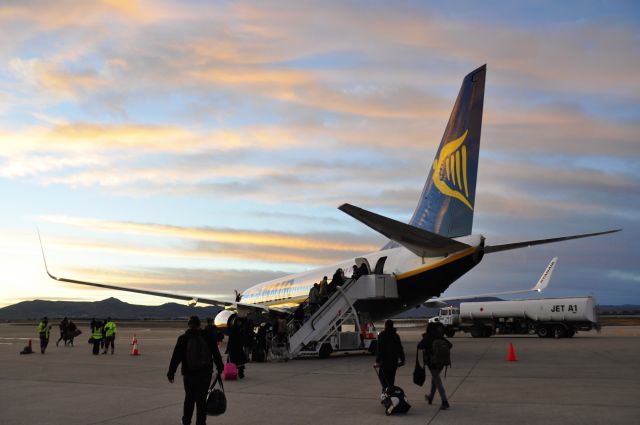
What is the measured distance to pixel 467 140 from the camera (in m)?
23.2

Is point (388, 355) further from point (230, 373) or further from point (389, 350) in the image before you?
point (230, 373)

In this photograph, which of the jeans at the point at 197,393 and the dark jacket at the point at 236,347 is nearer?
the jeans at the point at 197,393

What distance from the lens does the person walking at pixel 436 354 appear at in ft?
37.7

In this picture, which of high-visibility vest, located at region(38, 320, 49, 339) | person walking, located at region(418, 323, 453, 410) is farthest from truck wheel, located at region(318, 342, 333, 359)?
high-visibility vest, located at region(38, 320, 49, 339)

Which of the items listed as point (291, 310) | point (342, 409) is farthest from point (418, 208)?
point (342, 409)

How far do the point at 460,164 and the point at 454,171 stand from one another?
15.4 inches

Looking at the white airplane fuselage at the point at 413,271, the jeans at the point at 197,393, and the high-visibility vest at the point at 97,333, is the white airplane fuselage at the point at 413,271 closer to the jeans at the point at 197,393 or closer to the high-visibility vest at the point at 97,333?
the high-visibility vest at the point at 97,333

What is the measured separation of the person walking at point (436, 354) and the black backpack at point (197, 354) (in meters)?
4.37

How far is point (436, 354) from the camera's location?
11.6 meters

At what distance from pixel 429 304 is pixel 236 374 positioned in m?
30.9

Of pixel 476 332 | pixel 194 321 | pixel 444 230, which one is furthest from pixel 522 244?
pixel 476 332

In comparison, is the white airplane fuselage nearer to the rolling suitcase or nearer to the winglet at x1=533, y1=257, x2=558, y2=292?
the rolling suitcase

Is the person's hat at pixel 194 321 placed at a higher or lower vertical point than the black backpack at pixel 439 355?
higher

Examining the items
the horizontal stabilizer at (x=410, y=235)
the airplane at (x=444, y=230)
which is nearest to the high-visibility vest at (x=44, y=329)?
the airplane at (x=444, y=230)
